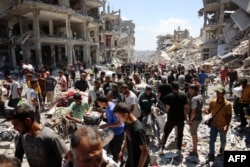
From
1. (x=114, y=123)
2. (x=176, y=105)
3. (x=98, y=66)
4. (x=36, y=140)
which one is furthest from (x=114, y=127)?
(x=98, y=66)

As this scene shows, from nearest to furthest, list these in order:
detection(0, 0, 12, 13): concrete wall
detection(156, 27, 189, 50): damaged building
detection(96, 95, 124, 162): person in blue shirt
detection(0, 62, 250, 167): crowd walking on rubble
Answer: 1. detection(0, 62, 250, 167): crowd walking on rubble
2. detection(96, 95, 124, 162): person in blue shirt
3. detection(0, 0, 12, 13): concrete wall
4. detection(156, 27, 189, 50): damaged building

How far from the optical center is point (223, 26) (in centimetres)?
3628

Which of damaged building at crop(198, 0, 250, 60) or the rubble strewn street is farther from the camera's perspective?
damaged building at crop(198, 0, 250, 60)

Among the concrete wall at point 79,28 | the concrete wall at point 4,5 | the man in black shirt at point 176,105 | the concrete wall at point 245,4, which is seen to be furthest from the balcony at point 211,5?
the man in black shirt at point 176,105

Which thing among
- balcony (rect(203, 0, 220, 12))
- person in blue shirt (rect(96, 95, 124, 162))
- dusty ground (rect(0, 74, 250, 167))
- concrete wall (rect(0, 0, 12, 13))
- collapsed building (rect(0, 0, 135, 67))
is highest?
balcony (rect(203, 0, 220, 12))

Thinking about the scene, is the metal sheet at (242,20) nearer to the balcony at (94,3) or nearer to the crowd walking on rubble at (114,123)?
the balcony at (94,3)

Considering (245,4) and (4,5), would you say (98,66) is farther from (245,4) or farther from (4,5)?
(245,4)

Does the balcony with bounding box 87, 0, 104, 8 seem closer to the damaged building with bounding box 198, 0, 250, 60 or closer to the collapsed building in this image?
the collapsed building

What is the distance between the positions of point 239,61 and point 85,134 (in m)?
22.7

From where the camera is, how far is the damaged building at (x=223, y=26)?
31312 mm

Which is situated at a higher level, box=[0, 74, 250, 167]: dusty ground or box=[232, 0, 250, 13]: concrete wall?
box=[232, 0, 250, 13]: concrete wall

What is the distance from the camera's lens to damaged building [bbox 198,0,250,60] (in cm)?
3131

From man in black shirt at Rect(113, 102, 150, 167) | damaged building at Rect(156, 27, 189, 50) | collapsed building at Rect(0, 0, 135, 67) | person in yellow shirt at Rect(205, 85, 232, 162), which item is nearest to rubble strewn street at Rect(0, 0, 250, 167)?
collapsed building at Rect(0, 0, 135, 67)

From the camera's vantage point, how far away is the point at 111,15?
47.6 m
